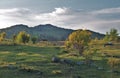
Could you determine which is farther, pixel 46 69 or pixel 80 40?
pixel 80 40

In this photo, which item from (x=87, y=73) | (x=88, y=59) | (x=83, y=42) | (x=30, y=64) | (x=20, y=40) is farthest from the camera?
(x=20, y=40)

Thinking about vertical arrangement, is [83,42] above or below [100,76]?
above

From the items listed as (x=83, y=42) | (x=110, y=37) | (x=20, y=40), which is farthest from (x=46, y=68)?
(x=110, y=37)

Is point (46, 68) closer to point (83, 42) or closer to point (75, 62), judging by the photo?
point (75, 62)

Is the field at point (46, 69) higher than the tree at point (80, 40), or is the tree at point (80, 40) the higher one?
the tree at point (80, 40)

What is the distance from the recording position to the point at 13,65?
72.8m

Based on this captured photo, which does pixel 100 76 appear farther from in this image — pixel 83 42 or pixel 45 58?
pixel 83 42

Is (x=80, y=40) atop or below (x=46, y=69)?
atop

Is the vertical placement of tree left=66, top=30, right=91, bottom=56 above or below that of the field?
above

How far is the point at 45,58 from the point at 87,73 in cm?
1708

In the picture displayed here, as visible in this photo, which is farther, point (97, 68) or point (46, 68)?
point (97, 68)

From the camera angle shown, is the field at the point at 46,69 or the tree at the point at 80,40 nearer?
the field at the point at 46,69

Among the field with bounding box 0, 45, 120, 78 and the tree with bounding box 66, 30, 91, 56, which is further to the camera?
the tree with bounding box 66, 30, 91, 56

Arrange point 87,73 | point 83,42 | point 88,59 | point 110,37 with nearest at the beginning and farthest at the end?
point 87,73
point 88,59
point 83,42
point 110,37
